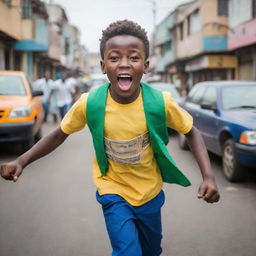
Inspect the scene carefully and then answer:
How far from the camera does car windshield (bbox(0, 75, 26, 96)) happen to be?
29.6 feet

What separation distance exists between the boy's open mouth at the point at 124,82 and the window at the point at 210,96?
524cm

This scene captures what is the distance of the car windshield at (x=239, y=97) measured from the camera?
709cm

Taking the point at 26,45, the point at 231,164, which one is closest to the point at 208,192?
the point at 231,164

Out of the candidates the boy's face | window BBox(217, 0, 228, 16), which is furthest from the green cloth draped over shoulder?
window BBox(217, 0, 228, 16)

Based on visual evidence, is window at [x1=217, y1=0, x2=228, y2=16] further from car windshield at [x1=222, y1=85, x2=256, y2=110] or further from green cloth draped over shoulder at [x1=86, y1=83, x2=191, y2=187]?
→ green cloth draped over shoulder at [x1=86, y1=83, x2=191, y2=187]

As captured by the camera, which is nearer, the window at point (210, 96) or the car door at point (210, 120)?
the car door at point (210, 120)

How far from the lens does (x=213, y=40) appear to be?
101ft

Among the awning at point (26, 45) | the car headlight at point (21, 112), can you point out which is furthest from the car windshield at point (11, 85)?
the awning at point (26, 45)

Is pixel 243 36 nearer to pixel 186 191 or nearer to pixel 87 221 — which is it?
pixel 186 191

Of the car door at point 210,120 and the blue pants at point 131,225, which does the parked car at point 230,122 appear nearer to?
the car door at point 210,120

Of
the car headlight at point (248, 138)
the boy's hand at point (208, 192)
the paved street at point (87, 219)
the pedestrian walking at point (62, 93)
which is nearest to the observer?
the boy's hand at point (208, 192)

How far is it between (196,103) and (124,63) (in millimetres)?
6726

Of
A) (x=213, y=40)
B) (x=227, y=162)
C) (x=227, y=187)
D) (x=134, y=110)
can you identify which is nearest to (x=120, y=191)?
(x=134, y=110)

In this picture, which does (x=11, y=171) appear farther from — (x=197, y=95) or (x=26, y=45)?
(x=26, y=45)
